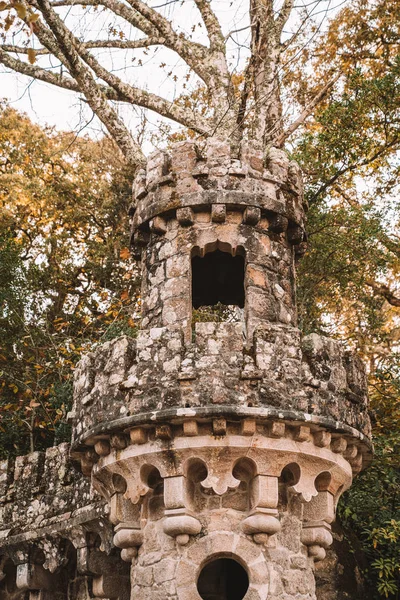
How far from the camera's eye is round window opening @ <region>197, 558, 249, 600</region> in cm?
1078

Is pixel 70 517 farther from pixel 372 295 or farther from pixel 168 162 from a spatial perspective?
pixel 372 295

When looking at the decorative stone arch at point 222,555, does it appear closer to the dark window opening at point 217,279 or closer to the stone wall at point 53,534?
the stone wall at point 53,534

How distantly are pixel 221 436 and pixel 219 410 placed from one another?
350 millimetres

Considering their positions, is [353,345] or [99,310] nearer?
[353,345]

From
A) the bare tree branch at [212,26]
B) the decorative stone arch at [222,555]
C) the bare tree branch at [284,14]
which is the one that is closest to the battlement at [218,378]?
the decorative stone arch at [222,555]

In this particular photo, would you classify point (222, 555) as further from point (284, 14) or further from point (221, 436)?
point (284, 14)

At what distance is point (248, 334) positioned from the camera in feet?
30.7

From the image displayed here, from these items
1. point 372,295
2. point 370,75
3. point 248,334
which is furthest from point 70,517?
point 370,75

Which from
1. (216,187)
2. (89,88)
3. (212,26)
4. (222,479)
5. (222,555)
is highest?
(212,26)

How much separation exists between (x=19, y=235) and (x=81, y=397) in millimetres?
11481

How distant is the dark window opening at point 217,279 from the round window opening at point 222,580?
337cm

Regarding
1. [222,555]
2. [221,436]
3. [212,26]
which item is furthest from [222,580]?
[212,26]

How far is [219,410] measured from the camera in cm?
811

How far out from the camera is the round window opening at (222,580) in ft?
35.4
